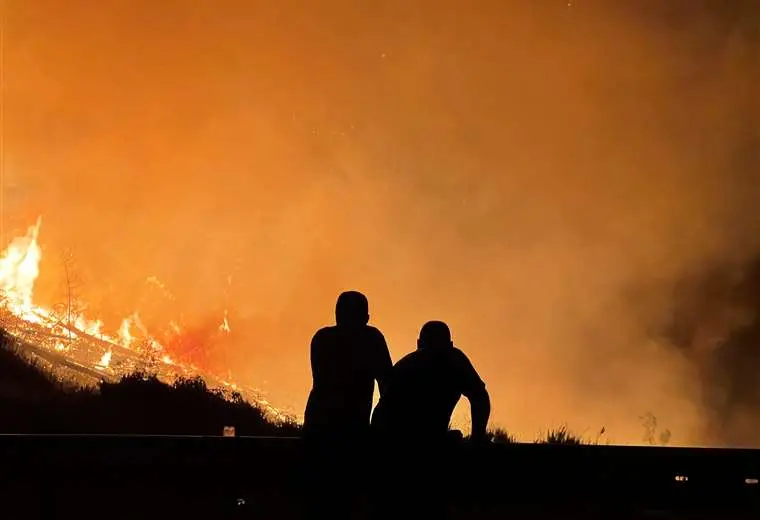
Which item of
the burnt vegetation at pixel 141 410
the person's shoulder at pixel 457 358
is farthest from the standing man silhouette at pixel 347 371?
the burnt vegetation at pixel 141 410

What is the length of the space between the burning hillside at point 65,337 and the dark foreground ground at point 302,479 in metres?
11.4

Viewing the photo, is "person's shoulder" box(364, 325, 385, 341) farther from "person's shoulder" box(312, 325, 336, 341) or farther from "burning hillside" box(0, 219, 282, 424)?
"burning hillside" box(0, 219, 282, 424)

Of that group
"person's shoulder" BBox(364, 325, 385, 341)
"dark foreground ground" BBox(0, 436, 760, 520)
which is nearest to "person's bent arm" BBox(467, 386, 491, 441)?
"dark foreground ground" BBox(0, 436, 760, 520)

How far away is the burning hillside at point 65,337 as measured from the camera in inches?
890

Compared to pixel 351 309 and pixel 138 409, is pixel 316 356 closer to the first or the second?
pixel 351 309

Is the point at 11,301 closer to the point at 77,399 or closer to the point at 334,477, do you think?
the point at 77,399

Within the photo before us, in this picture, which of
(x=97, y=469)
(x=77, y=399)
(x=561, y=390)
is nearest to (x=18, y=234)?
(x=77, y=399)

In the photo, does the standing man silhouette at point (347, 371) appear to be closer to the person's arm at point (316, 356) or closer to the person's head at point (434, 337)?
the person's arm at point (316, 356)

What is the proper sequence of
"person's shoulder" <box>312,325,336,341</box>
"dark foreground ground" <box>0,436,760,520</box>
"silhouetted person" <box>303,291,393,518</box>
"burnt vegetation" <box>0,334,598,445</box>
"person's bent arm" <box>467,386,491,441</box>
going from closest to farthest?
1. "person's bent arm" <box>467,386,491,441</box>
2. "silhouetted person" <box>303,291,393,518</box>
3. "person's shoulder" <box>312,325,336,341</box>
4. "dark foreground ground" <box>0,436,760,520</box>
5. "burnt vegetation" <box>0,334,598,445</box>

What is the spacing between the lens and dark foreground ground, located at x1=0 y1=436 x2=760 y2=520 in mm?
6000

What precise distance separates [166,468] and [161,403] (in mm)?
10161

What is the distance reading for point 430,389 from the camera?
208 inches

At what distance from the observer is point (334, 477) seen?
5684 mm

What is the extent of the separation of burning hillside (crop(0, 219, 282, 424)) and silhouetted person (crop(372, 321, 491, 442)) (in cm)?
1278
